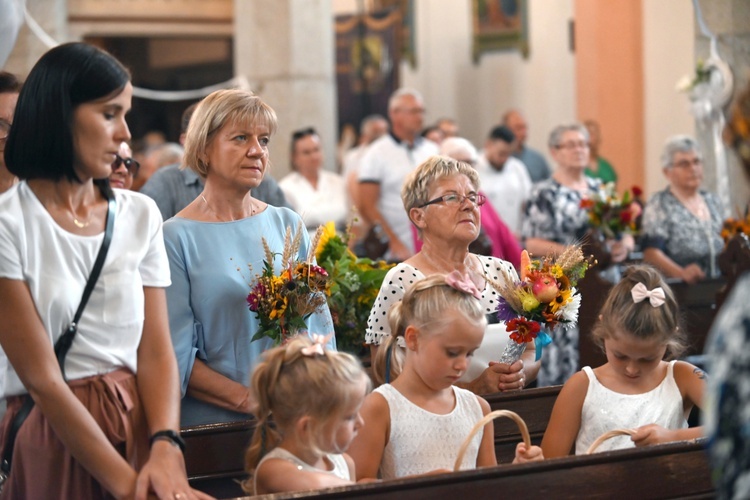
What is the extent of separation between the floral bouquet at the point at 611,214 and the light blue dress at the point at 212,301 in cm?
335

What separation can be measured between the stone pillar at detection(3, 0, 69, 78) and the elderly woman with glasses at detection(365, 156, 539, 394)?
242 inches

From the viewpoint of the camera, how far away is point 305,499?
8.46 ft

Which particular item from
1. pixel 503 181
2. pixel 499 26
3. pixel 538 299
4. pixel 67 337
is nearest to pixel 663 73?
pixel 503 181

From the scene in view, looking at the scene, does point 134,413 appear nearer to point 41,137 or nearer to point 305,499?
point 305,499

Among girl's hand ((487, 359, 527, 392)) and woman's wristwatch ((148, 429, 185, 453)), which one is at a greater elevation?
woman's wristwatch ((148, 429, 185, 453))

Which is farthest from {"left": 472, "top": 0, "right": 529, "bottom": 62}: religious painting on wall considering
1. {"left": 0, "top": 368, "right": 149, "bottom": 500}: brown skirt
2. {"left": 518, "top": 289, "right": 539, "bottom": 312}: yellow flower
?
{"left": 0, "top": 368, "right": 149, "bottom": 500}: brown skirt

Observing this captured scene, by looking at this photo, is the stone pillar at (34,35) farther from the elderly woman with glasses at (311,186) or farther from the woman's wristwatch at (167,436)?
the woman's wristwatch at (167,436)

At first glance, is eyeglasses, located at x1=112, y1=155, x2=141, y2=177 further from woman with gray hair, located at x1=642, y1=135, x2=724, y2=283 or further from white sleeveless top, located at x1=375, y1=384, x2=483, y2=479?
woman with gray hair, located at x1=642, y1=135, x2=724, y2=283

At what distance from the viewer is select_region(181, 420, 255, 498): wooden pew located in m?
3.39

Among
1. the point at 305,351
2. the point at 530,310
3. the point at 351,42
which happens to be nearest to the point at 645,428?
the point at 530,310

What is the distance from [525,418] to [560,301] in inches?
16.5

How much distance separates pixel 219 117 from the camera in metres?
3.73

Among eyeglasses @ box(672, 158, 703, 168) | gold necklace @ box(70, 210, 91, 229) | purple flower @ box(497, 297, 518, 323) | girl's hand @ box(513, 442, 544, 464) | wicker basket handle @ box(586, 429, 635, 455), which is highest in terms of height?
gold necklace @ box(70, 210, 91, 229)

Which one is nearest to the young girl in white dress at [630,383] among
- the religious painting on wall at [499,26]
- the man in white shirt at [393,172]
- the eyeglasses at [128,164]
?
the eyeglasses at [128,164]
